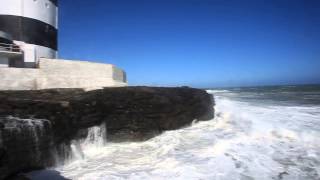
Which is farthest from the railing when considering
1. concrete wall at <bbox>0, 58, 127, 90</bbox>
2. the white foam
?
the white foam

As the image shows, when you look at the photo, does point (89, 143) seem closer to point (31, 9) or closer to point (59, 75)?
point (59, 75)

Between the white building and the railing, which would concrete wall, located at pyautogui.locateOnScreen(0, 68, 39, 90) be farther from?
the railing

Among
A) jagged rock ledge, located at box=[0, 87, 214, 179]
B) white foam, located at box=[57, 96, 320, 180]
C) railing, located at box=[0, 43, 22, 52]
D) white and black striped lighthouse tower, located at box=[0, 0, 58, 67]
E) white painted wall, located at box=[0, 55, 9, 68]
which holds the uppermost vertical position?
white and black striped lighthouse tower, located at box=[0, 0, 58, 67]

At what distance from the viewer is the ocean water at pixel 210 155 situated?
578 centimetres

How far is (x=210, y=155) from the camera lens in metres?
6.99

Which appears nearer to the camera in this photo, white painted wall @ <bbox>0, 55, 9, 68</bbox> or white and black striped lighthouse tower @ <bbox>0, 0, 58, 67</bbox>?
white painted wall @ <bbox>0, 55, 9, 68</bbox>

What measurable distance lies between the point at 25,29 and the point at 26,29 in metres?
0.04

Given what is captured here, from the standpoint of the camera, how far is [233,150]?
7.34 m

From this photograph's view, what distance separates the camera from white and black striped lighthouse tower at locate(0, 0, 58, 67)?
43.3ft

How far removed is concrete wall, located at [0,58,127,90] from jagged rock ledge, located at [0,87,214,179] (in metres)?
1.95

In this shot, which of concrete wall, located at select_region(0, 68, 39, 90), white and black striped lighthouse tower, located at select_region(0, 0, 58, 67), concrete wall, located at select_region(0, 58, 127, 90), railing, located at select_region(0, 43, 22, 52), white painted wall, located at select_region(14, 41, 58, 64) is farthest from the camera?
white painted wall, located at select_region(14, 41, 58, 64)

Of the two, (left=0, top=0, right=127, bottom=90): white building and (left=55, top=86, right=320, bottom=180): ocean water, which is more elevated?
(left=0, top=0, right=127, bottom=90): white building

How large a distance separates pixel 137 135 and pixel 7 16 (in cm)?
807

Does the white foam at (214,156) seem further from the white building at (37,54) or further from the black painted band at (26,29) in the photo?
the black painted band at (26,29)
